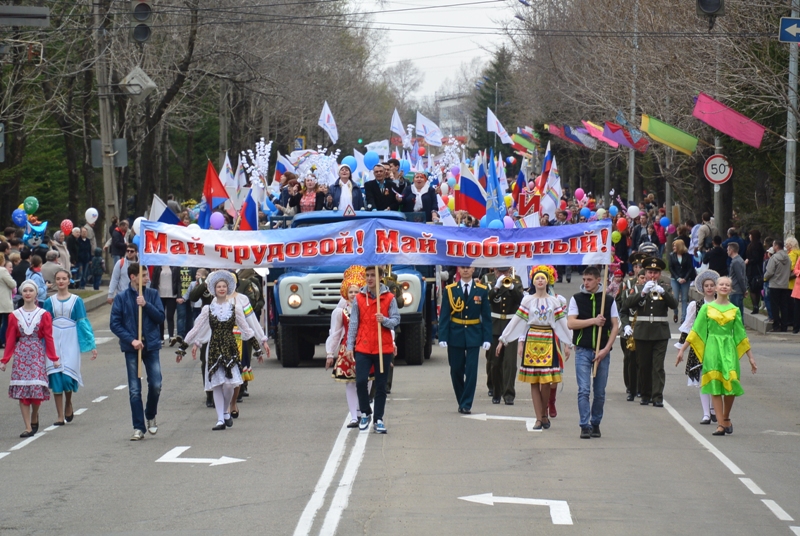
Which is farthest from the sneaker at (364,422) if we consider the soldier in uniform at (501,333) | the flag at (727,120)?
the flag at (727,120)

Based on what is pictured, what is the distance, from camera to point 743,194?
144 feet

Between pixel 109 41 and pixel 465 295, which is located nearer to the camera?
pixel 465 295

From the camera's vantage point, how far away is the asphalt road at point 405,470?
30.6ft

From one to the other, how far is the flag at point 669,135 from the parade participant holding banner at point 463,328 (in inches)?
689

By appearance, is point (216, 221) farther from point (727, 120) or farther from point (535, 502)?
point (535, 502)

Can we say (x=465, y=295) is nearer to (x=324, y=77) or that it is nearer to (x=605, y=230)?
(x=605, y=230)

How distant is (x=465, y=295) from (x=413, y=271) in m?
5.13

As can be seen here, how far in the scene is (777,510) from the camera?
32.1 ft

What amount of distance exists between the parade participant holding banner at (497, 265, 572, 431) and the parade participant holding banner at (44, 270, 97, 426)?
15.2 ft

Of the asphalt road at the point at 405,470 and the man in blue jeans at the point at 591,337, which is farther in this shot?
the man in blue jeans at the point at 591,337

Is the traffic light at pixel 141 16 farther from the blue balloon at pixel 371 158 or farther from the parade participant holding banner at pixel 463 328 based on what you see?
the blue balloon at pixel 371 158

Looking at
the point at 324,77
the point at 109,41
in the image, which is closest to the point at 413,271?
the point at 109,41

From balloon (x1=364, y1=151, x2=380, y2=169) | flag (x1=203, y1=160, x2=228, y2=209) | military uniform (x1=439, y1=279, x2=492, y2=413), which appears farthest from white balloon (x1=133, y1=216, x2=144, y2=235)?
balloon (x1=364, y1=151, x2=380, y2=169)

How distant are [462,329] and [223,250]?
8.91 feet
